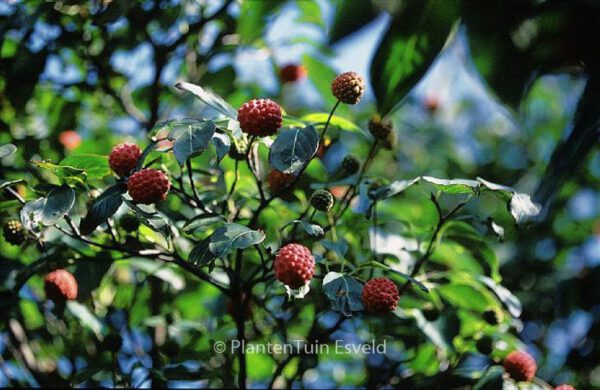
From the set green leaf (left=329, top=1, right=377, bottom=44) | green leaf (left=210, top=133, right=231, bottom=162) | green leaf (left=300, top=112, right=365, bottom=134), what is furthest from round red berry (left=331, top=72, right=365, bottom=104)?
green leaf (left=329, top=1, right=377, bottom=44)

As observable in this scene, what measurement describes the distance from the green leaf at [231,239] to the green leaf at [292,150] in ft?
0.46

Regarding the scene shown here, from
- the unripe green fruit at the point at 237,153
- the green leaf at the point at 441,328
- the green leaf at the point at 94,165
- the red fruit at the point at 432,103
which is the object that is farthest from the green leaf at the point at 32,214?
the red fruit at the point at 432,103

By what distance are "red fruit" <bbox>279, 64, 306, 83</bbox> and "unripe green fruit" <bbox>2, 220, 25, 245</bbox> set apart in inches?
60.6

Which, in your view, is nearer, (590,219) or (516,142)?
(590,219)

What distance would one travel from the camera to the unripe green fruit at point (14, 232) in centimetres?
178

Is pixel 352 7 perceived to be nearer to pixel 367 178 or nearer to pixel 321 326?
pixel 367 178

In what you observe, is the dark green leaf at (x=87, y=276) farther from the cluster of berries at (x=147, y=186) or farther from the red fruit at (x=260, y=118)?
the red fruit at (x=260, y=118)

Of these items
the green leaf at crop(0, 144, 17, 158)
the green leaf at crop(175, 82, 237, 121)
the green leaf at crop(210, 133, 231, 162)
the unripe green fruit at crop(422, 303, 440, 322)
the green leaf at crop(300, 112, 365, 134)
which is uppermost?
the green leaf at crop(175, 82, 237, 121)

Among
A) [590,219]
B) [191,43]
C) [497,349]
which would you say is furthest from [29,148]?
[590,219]

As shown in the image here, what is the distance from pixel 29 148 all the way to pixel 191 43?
2.46ft

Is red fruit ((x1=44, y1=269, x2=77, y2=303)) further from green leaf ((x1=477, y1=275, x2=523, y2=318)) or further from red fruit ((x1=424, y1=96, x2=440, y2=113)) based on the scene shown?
red fruit ((x1=424, y1=96, x2=440, y2=113))

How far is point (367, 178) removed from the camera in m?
1.75

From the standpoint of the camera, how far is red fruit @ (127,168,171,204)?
56.9 inches

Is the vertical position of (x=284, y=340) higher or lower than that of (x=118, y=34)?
lower
